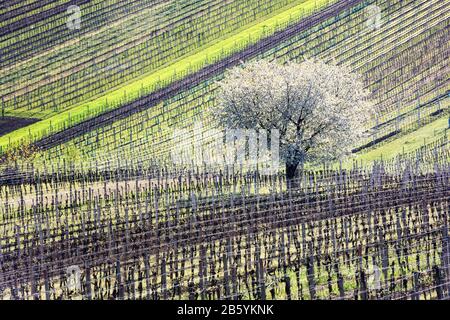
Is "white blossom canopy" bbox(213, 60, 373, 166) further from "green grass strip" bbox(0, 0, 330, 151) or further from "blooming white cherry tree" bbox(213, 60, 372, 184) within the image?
"green grass strip" bbox(0, 0, 330, 151)

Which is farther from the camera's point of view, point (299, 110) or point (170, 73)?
point (170, 73)

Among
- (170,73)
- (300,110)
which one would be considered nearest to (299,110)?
(300,110)

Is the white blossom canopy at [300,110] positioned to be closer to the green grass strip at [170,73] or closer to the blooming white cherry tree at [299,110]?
the blooming white cherry tree at [299,110]

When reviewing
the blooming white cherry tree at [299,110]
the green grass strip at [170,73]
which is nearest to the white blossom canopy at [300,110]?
the blooming white cherry tree at [299,110]

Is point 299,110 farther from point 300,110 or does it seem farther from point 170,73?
point 170,73

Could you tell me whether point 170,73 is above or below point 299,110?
above

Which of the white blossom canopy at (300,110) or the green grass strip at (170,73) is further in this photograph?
the green grass strip at (170,73)
